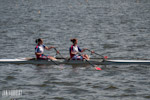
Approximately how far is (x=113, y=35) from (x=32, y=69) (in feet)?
61.9

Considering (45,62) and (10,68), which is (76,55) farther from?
(10,68)

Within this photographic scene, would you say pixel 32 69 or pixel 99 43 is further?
pixel 99 43

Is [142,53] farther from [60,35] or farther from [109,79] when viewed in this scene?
[60,35]

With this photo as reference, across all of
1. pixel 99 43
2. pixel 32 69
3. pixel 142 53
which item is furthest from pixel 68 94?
pixel 99 43

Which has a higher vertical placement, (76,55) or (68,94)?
(76,55)

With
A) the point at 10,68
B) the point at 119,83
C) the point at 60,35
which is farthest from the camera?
the point at 60,35

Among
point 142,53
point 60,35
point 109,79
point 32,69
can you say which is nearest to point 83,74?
point 109,79

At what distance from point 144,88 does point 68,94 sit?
411 cm

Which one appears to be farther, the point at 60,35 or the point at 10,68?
the point at 60,35

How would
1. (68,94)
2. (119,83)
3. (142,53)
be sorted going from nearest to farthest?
(68,94), (119,83), (142,53)

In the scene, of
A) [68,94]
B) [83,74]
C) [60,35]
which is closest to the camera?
[68,94]

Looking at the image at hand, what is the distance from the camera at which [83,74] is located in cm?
2377

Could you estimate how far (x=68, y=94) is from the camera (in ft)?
65.9

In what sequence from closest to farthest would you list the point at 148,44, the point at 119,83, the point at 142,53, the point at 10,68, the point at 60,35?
the point at 119,83, the point at 10,68, the point at 142,53, the point at 148,44, the point at 60,35
